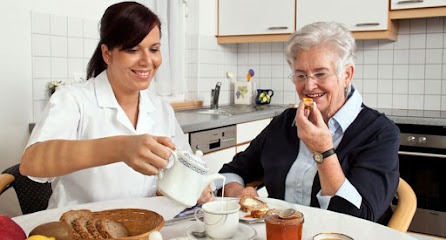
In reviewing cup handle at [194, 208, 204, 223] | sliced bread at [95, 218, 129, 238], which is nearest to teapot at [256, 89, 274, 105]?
cup handle at [194, 208, 204, 223]

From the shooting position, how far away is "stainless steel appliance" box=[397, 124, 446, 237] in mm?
2750

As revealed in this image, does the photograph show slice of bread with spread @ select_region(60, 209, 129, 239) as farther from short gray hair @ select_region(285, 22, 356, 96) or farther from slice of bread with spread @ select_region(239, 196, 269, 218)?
short gray hair @ select_region(285, 22, 356, 96)

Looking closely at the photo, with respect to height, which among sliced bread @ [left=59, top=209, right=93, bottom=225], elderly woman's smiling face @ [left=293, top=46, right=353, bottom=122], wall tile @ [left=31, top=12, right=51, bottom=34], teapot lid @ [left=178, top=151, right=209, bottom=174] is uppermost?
wall tile @ [left=31, top=12, right=51, bottom=34]

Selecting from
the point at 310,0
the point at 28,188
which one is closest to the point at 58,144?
the point at 28,188

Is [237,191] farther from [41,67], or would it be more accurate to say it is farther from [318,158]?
[41,67]

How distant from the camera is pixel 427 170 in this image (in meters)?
2.79

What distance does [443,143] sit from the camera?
2.72m

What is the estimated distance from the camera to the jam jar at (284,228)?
102 centimetres

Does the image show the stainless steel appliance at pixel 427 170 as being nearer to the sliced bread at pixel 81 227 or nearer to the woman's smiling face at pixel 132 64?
the woman's smiling face at pixel 132 64

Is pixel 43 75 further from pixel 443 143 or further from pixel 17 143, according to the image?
pixel 443 143

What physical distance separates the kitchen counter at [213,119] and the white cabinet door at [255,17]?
0.65 metres

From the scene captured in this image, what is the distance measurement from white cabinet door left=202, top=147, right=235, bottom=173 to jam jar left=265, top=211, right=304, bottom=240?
1.73m

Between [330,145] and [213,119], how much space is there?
140 centimetres

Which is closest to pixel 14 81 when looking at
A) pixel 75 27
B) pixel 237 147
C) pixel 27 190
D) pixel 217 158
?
pixel 75 27
